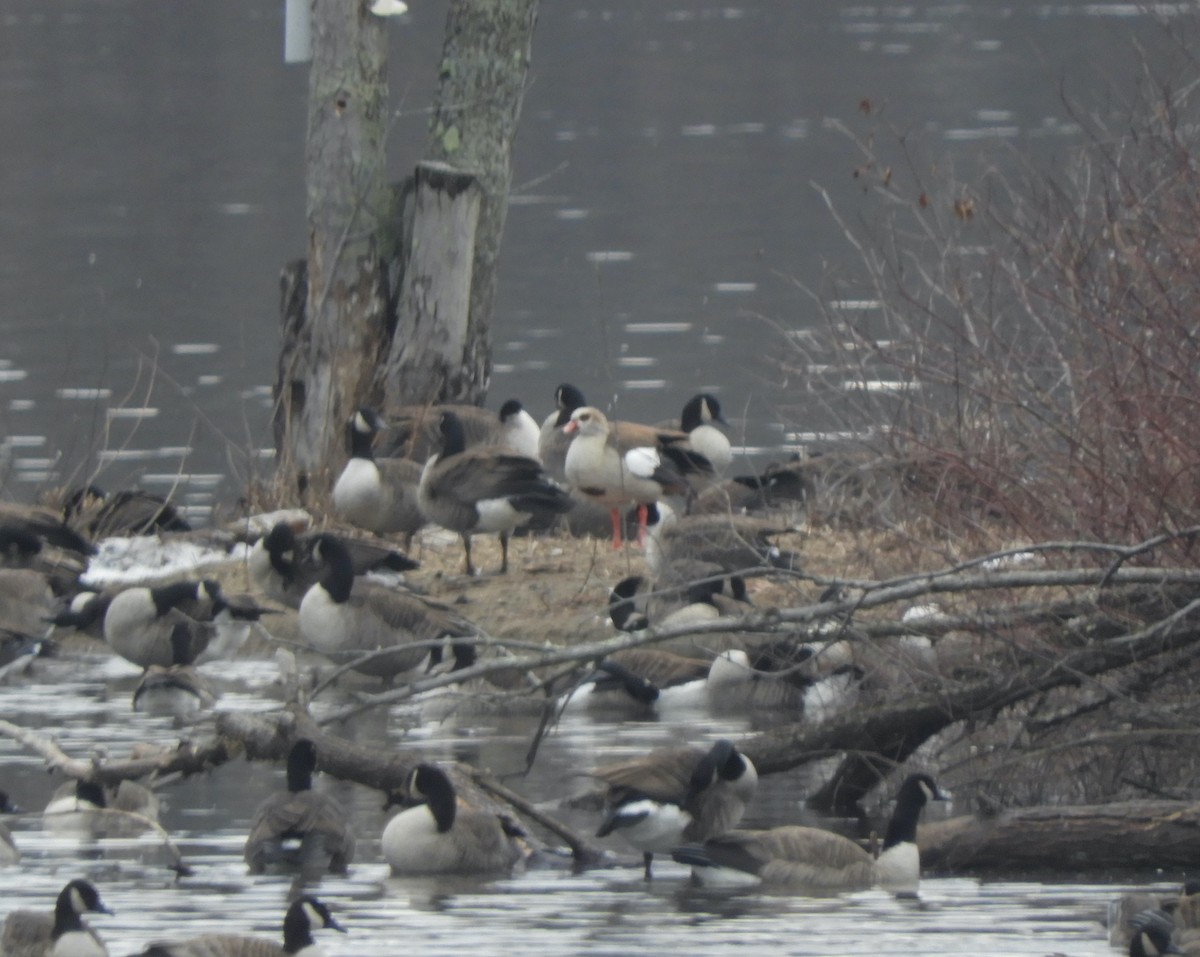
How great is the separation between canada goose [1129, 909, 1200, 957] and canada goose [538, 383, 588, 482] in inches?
365

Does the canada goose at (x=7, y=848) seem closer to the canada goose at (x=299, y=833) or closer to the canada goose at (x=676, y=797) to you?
the canada goose at (x=299, y=833)

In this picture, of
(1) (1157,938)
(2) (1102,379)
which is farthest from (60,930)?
(2) (1102,379)

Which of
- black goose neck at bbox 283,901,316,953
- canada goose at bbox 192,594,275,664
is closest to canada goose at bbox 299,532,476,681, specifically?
canada goose at bbox 192,594,275,664

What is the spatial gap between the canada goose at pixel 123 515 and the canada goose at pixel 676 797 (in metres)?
6.97

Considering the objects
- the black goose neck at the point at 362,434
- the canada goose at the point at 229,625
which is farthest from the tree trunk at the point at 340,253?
the canada goose at the point at 229,625

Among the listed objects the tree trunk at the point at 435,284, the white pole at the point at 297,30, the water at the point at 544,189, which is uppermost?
the white pole at the point at 297,30

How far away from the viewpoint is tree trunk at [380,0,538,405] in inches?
665

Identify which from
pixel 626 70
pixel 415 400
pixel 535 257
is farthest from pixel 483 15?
pixel 626 70

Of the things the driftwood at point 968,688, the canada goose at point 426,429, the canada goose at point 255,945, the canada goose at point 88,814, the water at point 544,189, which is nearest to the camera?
the canada goose at point 255,945

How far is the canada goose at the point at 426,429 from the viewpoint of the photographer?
16.1 meters

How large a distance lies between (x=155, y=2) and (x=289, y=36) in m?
73.6

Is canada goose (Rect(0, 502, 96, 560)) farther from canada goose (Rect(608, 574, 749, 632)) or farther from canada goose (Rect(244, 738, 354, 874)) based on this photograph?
canada goose (Rect(244, 738, 354, 874))

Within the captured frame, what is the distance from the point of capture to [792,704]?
1248 centimetres

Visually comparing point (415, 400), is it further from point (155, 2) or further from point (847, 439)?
point (155, 2)
